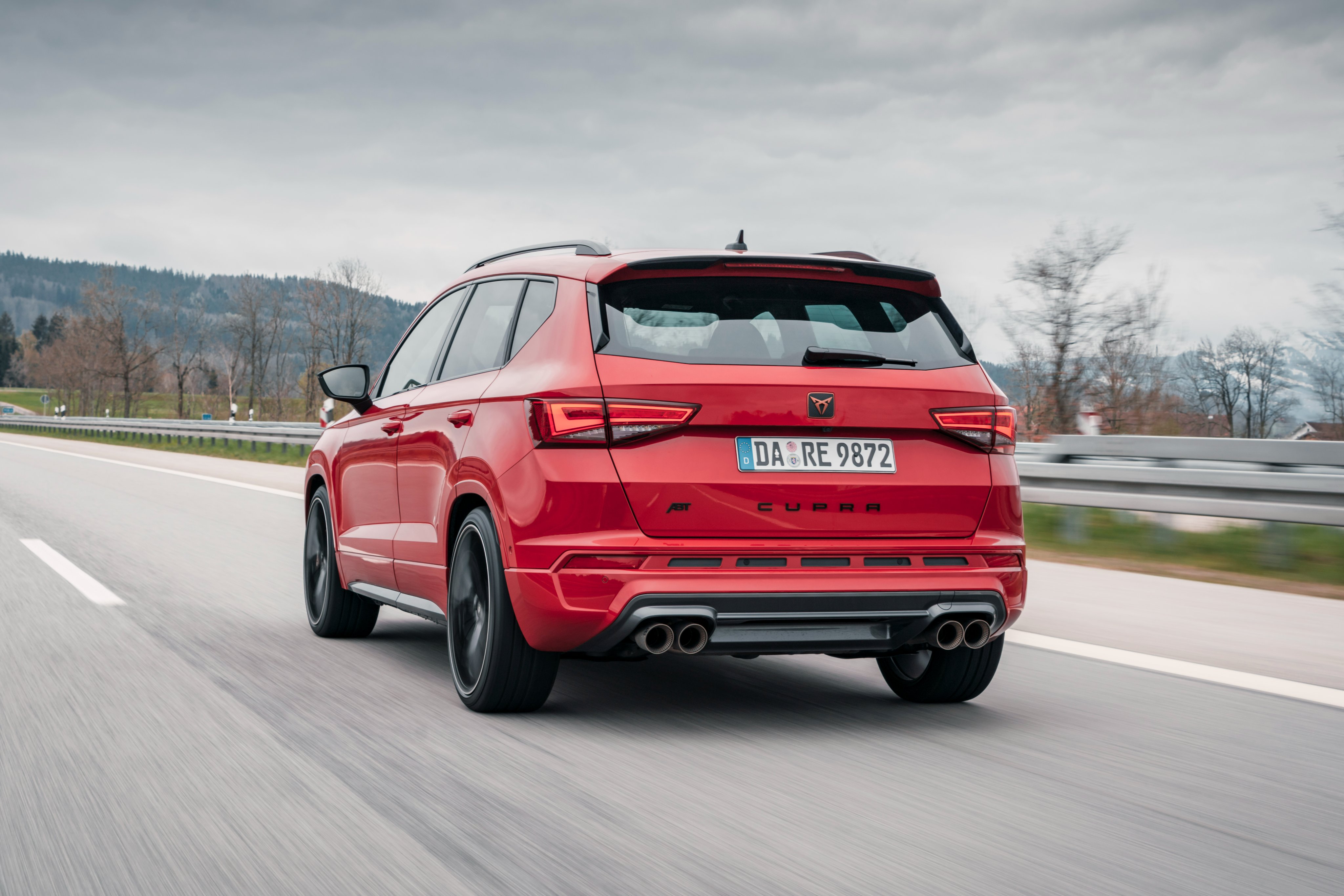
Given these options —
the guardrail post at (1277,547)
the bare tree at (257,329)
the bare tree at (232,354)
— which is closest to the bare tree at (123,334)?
the bare tree at (257,329)

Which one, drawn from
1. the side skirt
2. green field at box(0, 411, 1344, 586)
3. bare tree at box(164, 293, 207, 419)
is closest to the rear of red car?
the side skirt

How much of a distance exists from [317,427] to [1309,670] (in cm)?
2525

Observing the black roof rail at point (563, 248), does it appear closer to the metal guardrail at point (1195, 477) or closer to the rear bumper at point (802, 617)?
the rear bumper at point (802, 617)

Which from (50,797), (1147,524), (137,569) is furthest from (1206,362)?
(50,797)

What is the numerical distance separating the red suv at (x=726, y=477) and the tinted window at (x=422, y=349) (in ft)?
2.96

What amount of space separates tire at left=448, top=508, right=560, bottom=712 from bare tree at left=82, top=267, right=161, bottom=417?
8483 centimetres

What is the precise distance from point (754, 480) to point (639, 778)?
1.02 metres

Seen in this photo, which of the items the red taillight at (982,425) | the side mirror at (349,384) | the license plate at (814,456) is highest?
the side mirror at (349,384)

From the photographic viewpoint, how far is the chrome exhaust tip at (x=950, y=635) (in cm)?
470

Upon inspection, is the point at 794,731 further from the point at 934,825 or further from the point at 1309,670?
the point at 1309,670

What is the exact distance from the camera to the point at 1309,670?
5.98 m

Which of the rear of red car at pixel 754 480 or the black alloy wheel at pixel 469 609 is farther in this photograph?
the black alloy wheel at pixel 469 609

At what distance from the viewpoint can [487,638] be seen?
494 cm

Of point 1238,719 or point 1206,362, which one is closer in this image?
point 1238,719
